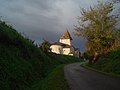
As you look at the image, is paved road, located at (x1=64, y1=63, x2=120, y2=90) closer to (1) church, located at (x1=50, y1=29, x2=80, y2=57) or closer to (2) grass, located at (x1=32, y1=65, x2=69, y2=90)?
(2) grass, located at (x1=32, y1=65, x2=69, y2=90)

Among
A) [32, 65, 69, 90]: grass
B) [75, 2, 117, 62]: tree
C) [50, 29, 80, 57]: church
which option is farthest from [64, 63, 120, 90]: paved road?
[50, 29, 80, 57]: church

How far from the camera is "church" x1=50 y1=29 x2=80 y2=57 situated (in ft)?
508

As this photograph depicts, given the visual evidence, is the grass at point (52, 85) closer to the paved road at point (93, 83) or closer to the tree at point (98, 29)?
the paved road at point (93, 83)

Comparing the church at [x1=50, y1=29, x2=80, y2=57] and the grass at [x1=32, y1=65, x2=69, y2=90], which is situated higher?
the church at [x1=50, y1=29, x2=80, y2=57]

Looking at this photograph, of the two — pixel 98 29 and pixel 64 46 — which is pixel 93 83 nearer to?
pixel 98 29

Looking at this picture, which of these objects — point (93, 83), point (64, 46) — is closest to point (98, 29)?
point (93, 83)

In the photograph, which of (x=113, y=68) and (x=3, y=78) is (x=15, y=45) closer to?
(x=3, y=78)

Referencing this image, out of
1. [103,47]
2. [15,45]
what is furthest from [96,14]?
[15,45]

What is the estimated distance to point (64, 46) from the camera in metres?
162

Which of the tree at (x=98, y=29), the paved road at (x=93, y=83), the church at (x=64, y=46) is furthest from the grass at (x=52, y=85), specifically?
the church at (x=64, y=46)

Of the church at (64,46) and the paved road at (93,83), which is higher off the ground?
the church at (64,46)

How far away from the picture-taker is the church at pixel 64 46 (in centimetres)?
15477

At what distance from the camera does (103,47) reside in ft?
176

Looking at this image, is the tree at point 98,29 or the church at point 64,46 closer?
the tree at point 98,29
